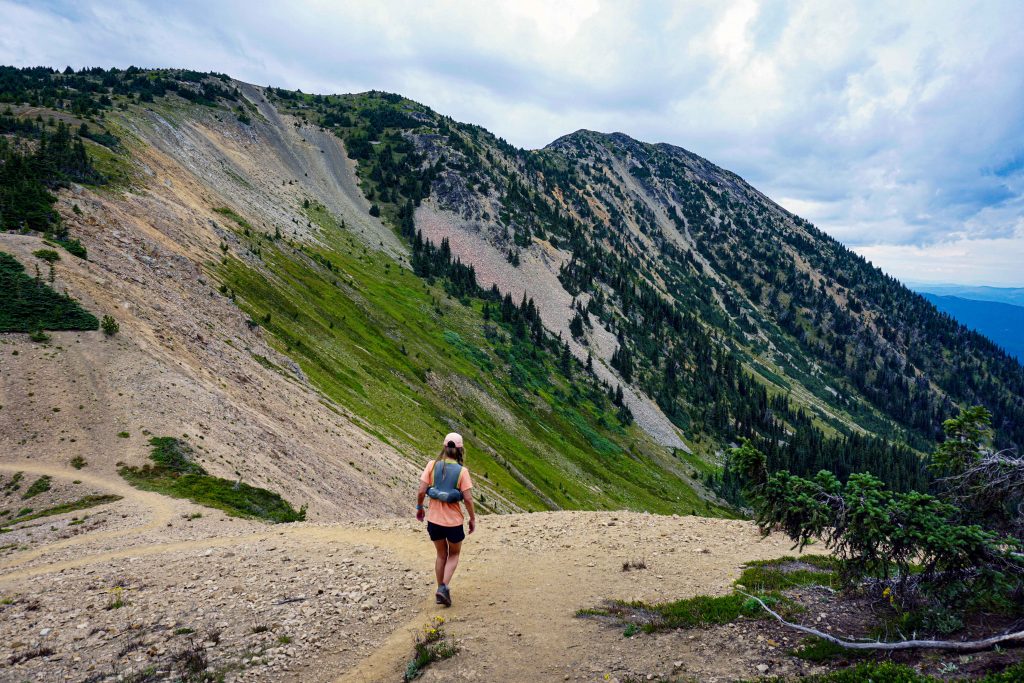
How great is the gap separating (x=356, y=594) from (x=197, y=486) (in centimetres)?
1308

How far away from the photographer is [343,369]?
48656mm

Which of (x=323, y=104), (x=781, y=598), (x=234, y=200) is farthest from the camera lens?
(x=323, y=104)

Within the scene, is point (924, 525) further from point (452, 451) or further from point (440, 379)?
point (440, 379)

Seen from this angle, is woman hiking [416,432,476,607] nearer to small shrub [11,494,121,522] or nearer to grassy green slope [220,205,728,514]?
small shrub [11,494,121,522]

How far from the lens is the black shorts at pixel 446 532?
35.7 feet

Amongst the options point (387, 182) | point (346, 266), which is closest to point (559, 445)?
point (346, 266)

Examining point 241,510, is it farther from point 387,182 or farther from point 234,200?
point 387,182

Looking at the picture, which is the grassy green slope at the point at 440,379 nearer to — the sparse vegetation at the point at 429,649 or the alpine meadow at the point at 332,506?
the alpine meadow at the point at 332,506

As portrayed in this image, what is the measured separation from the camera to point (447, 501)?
10.7 meters

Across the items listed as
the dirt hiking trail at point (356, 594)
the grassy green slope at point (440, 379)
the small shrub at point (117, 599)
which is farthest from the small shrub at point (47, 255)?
the small shrub at point (117, 599)

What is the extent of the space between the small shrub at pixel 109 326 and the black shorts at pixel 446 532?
26509 millimetres

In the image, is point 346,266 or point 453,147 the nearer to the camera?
point 346,266

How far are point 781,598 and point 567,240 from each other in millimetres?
154671

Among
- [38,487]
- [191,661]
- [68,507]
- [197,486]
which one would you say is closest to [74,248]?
[38,487]
